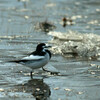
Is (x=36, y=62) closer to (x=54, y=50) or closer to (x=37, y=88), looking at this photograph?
(x=37, y=88)

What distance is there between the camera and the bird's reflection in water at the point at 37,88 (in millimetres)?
10055

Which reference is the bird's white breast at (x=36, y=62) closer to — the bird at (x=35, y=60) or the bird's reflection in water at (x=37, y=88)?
the bird at (x=35, y=60)

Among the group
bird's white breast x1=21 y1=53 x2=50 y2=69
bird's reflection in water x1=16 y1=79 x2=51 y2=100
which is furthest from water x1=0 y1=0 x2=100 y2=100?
bird's white breast x1=21 y1=53 x2=50 y2=69

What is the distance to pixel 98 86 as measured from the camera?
35.9 feet

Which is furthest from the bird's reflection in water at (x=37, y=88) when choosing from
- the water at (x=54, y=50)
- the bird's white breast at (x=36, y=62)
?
the bird's white breast at (x=36, y=62)

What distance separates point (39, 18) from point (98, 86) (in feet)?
39.2

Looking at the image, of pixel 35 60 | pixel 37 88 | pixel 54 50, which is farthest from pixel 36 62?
pixel 54 50

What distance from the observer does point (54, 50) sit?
15.4 metres

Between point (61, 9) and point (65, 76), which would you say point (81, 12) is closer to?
point (61, 9)

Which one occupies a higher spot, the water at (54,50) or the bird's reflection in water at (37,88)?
the water at (54,50)

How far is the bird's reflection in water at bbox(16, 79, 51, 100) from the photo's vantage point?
10.1 metres

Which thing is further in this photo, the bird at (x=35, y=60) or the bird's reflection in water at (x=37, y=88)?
the bird at (x=35, y=60)

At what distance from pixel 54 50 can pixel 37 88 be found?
185 inches

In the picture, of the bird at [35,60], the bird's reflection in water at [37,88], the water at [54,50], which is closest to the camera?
the bird's reflection in water at [37,88]
